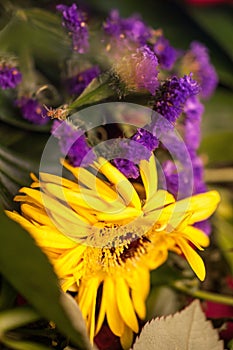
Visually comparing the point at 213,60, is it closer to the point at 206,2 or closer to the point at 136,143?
the point at 206,2

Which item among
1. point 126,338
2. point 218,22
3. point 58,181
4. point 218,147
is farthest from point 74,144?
point 218,22

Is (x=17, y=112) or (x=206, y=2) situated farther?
(x=206, y=2)

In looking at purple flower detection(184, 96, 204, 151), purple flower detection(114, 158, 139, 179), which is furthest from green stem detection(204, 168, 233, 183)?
purple flower detection(114, 158, 139, 179)

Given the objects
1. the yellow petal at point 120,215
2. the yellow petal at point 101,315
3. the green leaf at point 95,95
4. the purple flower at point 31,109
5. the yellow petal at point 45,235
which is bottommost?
the yellow petal at point 101,315

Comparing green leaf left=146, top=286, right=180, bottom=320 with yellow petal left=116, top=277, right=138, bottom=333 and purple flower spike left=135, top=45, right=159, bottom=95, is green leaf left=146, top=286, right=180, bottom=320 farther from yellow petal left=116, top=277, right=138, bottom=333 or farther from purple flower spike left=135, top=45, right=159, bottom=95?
purple flower spike left=135, top=45, right=159, bottom=95

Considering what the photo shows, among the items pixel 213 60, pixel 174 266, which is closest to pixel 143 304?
pixel 174 266

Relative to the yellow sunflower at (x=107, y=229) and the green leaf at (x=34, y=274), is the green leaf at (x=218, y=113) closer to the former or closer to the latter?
the yellow sunflower at (x=107, y=229)

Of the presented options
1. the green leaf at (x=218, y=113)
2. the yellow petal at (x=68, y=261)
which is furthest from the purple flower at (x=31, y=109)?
the green leaf at (x=218, y=113)

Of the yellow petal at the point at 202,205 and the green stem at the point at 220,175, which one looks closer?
the yellow petal at the point at 202,205
